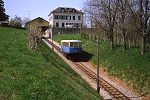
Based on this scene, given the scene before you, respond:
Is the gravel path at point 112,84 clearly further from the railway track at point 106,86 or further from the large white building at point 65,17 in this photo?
the large white building at point 65,17

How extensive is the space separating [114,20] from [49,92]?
36.7 meters

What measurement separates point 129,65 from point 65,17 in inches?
3021

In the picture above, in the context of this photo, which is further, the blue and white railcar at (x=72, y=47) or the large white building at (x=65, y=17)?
the large white building at (x=65, y=17)

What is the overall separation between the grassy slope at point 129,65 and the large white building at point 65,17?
64.3 metres

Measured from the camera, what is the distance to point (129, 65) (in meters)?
41.2

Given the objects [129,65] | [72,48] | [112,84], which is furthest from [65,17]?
[112,84]

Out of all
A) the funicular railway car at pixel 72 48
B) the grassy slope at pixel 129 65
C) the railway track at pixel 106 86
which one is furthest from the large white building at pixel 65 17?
the railway track at pixel 106 86

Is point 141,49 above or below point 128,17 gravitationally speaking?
below

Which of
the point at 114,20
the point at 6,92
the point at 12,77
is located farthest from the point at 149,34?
the point at 6,92

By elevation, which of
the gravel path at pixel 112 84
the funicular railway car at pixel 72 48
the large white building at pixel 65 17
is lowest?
the gravel path at pixel 112 84

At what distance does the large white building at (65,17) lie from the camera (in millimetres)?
115625

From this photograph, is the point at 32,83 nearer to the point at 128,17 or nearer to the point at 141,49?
the point at 141,49

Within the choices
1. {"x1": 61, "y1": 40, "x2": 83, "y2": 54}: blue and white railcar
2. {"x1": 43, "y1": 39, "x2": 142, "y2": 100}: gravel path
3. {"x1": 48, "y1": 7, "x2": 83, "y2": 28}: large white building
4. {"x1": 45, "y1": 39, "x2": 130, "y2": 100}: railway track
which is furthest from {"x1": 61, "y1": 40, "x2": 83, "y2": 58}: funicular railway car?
{"x1": 48, "y1": 7, "x2": 83, "y2": 28}: large white building

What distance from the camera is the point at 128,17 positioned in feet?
162
